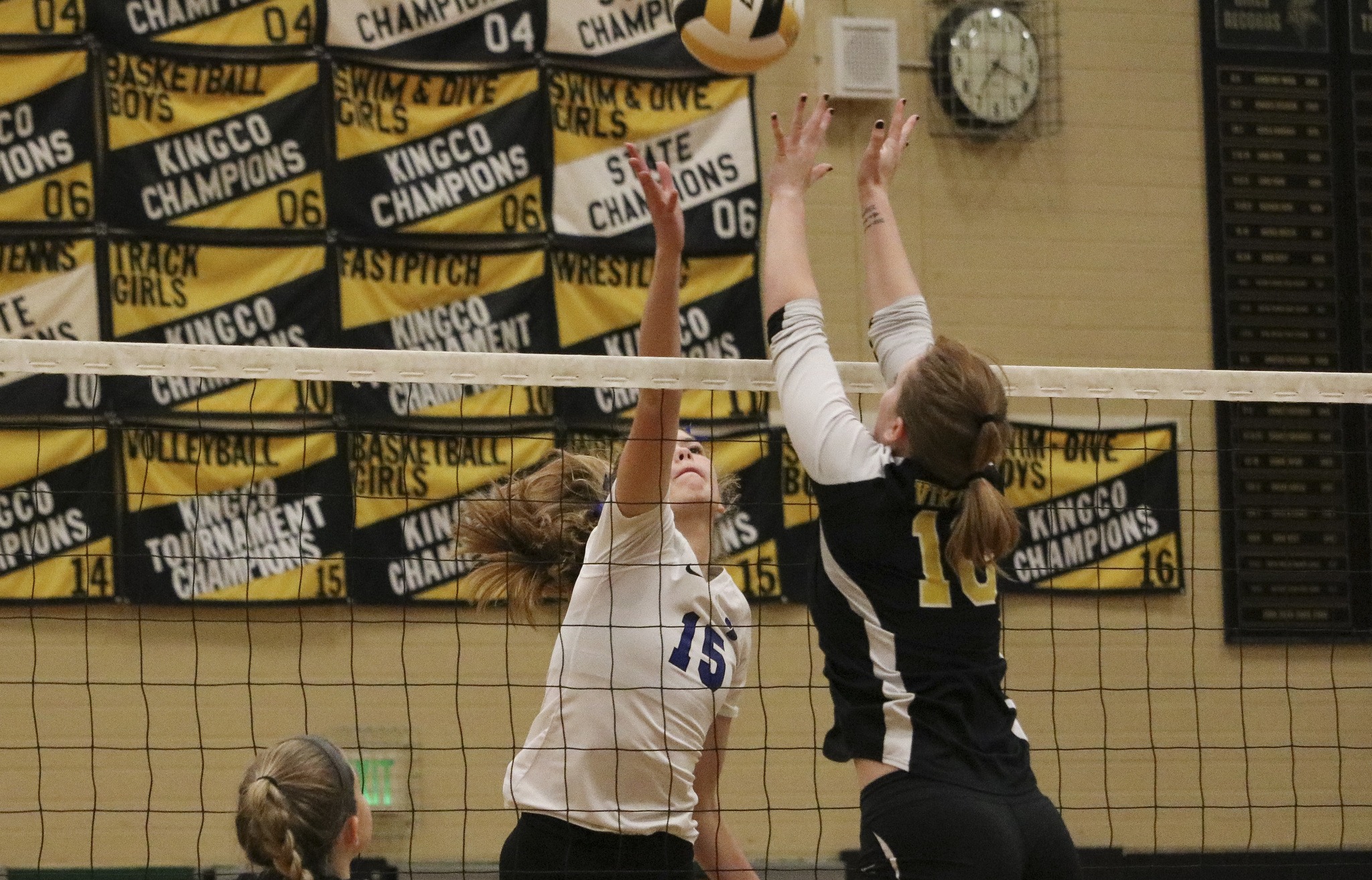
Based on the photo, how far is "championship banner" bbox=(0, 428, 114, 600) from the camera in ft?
21.6

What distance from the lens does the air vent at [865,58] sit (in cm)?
771

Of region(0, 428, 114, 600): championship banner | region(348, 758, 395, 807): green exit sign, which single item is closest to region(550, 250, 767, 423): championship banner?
region(348, 758, 395, 807): green exit sign

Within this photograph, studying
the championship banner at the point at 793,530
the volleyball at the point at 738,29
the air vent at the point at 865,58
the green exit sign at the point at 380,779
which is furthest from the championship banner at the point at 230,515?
the air vent at the point at 865,58

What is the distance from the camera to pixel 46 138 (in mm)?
6734

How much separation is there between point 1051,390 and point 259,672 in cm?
421

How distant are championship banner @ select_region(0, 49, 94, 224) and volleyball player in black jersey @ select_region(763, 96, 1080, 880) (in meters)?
4.79

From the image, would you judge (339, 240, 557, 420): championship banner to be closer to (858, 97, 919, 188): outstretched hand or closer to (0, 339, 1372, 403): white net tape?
(0, 339, 1372, 403): white net tape

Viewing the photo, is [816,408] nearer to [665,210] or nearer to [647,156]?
[665,210]

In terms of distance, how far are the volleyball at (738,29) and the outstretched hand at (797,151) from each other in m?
1.66

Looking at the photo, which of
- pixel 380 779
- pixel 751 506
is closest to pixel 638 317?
pixel 751 506

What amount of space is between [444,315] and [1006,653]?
121 inches

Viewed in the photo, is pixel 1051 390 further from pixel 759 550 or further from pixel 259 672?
pixel 259 672

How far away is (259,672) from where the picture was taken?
694 cm

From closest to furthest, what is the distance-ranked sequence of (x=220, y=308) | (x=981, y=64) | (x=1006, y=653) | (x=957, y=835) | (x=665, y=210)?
(x=957, y=835), (x=665, y=210), (x=220, y=308), (x=1006, y=653), (x=981, y=64)
